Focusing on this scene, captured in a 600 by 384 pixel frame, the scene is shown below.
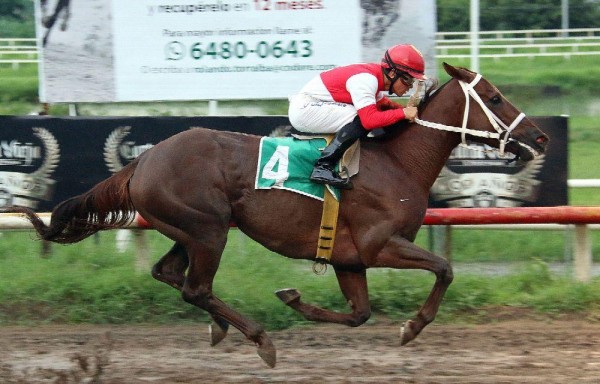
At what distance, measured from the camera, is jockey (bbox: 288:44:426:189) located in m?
6.62

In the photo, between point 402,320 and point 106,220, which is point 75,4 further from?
point 402,320

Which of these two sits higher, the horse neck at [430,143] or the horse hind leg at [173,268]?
the horse neck at [430,143]

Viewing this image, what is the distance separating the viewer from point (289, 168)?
22.0 ft

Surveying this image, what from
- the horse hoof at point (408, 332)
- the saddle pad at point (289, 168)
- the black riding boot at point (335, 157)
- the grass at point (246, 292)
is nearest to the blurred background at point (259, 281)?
the grass at point (246, 292)

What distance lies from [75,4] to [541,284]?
5192 mm

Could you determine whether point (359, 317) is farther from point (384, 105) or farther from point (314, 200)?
point (384, 105)

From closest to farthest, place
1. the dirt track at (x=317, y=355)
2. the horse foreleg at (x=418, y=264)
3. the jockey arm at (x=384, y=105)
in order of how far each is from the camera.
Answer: the dirt track at (x=317, y=355) < the horse foreleg at (x=418, y=264) < the jockey arm at (x=384, y=105)

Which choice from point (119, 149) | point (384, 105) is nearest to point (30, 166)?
point (119, 149)

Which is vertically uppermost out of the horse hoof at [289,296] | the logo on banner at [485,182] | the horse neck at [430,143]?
the horse neck at [430,143]

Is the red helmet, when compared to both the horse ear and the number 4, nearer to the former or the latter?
the horse ear

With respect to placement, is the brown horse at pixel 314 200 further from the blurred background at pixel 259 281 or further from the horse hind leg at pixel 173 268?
the blurred background at pixel 259 281

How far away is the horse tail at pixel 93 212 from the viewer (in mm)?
6844

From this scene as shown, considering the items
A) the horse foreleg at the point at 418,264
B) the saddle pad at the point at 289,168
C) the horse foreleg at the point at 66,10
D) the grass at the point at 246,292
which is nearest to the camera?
the horse foreleg at the point at 418,264

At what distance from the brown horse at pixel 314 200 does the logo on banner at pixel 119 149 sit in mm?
1852
